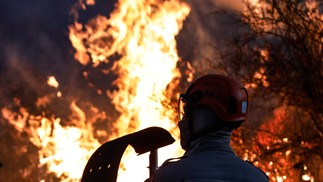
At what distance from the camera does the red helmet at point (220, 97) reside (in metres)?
3.61

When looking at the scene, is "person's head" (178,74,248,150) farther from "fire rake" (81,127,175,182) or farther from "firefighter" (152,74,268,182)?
"fire rake" (81,127,175,182)

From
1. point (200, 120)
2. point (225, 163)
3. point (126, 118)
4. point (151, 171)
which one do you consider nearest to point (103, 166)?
point (151, 171)

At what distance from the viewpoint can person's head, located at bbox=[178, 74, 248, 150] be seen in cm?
355

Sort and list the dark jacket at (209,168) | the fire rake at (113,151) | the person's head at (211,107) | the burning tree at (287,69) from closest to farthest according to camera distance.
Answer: the dark jacket at (209,168) → the person's head at (211,107) → the fire rake at (113,151) → the burning tree at (287,69)

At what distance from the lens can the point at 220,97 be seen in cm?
368

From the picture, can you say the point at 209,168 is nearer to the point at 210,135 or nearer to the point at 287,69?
the point at 210,135

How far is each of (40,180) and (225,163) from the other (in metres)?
12.7

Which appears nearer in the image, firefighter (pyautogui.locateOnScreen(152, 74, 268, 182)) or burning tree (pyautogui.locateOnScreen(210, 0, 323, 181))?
firefighter (pyautogui.locateOnScreen(152, 74, 268, 182))

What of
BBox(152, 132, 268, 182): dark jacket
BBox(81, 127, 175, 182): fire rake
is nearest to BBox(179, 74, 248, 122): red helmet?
BBox(152, 132, 268, 182): dark jacket

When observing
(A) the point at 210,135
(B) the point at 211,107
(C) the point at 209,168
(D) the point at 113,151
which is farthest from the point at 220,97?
(D) the point at 113,151

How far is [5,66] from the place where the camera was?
17.2 metres

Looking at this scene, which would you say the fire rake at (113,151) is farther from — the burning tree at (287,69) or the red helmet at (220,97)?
the burning tree at (287,69)

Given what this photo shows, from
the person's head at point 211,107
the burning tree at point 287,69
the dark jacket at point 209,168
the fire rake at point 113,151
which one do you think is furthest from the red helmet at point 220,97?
the burning tree at point 287,69

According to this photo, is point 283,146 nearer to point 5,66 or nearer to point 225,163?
point 5,66
